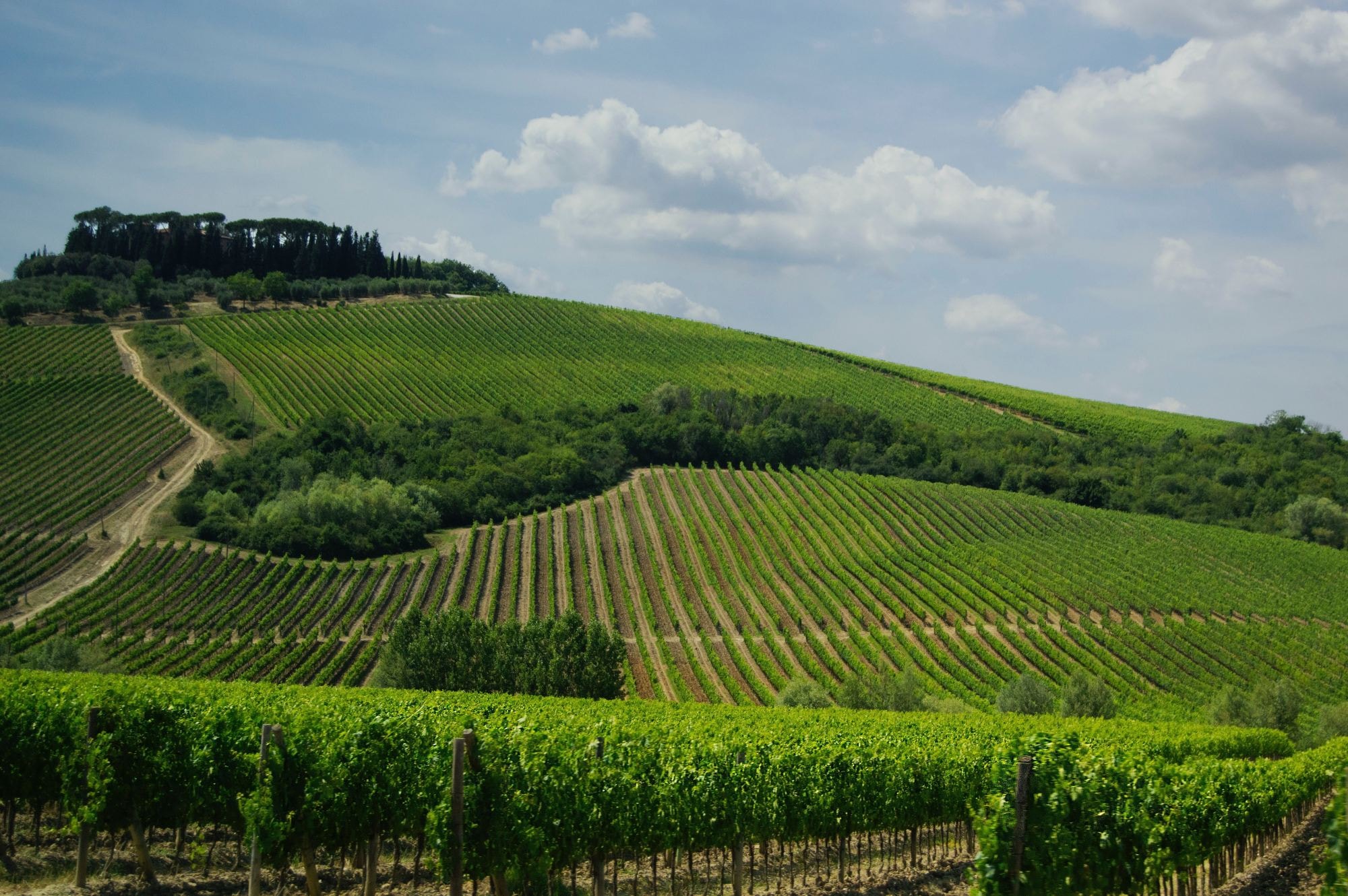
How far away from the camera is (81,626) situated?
167 feet

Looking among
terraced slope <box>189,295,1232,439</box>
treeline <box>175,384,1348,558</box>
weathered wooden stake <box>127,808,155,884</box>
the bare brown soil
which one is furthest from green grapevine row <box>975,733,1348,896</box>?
terraced slope <box>189,295,1232,439</box>

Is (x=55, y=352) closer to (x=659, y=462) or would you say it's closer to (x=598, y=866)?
(x=659, y=462)

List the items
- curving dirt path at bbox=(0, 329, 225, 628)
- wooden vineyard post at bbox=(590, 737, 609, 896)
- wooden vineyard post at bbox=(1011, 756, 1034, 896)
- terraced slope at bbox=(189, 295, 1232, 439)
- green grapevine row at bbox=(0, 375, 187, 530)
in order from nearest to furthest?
wooden vineyard post at bbox=(1011, 756, 1034, 896) → wooden vineyard post at bbox=(590, 737, 609, 896) → curving dirt path at bbox=(0, 329, 225, 628) → green grapevine row at bbox=(0, 375, 187, 530) → terraced slope at bbox=(189, 295, 1232, 439)

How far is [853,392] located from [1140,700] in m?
84.8

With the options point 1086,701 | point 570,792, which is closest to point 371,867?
point 570,792

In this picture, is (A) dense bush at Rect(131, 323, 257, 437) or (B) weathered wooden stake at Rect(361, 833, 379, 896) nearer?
(B) weathered wooden stake at Rect(361, 833, 379, 896)

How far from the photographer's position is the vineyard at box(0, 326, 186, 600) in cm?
6412

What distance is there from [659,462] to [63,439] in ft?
174

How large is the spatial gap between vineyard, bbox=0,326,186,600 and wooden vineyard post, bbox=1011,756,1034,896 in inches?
2395

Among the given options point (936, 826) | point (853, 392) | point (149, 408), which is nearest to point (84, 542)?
point (149, 408)

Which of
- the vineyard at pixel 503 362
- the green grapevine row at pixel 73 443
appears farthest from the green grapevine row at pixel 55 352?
the vineyard at pixel 503 362

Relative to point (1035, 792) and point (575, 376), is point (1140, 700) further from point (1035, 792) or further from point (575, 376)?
point (575, 376)

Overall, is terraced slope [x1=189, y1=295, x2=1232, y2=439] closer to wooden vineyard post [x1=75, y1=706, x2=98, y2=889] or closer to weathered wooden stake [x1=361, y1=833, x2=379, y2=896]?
wooden vineyard post [x1=75, y1=706, x2=98, y2=889]

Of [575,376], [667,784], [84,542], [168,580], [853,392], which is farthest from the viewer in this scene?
[853,392]
